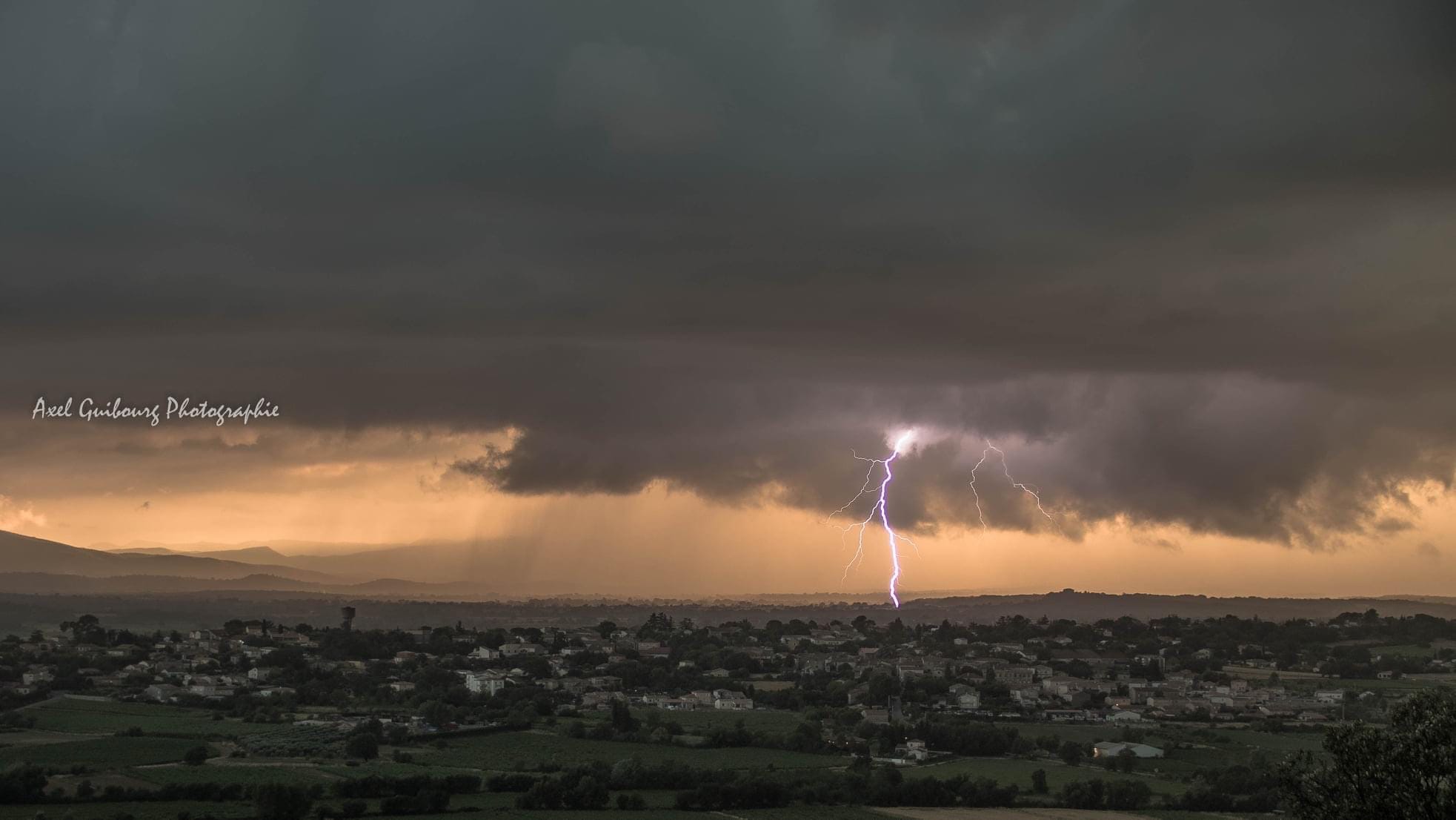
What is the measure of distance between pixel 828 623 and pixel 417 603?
50689 mm

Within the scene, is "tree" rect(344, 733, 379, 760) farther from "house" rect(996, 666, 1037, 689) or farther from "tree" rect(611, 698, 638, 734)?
"house" rect(996, 666, 1037, 689)

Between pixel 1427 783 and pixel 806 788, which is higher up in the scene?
pixel 1427 783

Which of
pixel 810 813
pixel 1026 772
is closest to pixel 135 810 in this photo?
pixel 810 813

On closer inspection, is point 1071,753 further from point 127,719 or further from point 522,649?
point 522,649

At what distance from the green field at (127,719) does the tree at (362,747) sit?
6.07m

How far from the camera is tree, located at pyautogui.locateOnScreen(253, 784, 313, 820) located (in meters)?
41.3

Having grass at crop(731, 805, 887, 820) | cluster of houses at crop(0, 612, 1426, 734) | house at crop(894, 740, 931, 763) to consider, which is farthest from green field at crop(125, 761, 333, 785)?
house at crop(894, 740, 931, 763)

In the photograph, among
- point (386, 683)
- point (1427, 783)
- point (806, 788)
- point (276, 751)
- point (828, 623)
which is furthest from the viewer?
point (828, 623)

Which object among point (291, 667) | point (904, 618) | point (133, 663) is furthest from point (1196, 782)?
point (904, 618)

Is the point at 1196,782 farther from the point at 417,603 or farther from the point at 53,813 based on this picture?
the point at 417,603

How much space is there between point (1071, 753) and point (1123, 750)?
6.84 ft

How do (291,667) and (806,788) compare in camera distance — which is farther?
(291,667)

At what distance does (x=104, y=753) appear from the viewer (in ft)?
164

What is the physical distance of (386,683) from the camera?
247 feet
